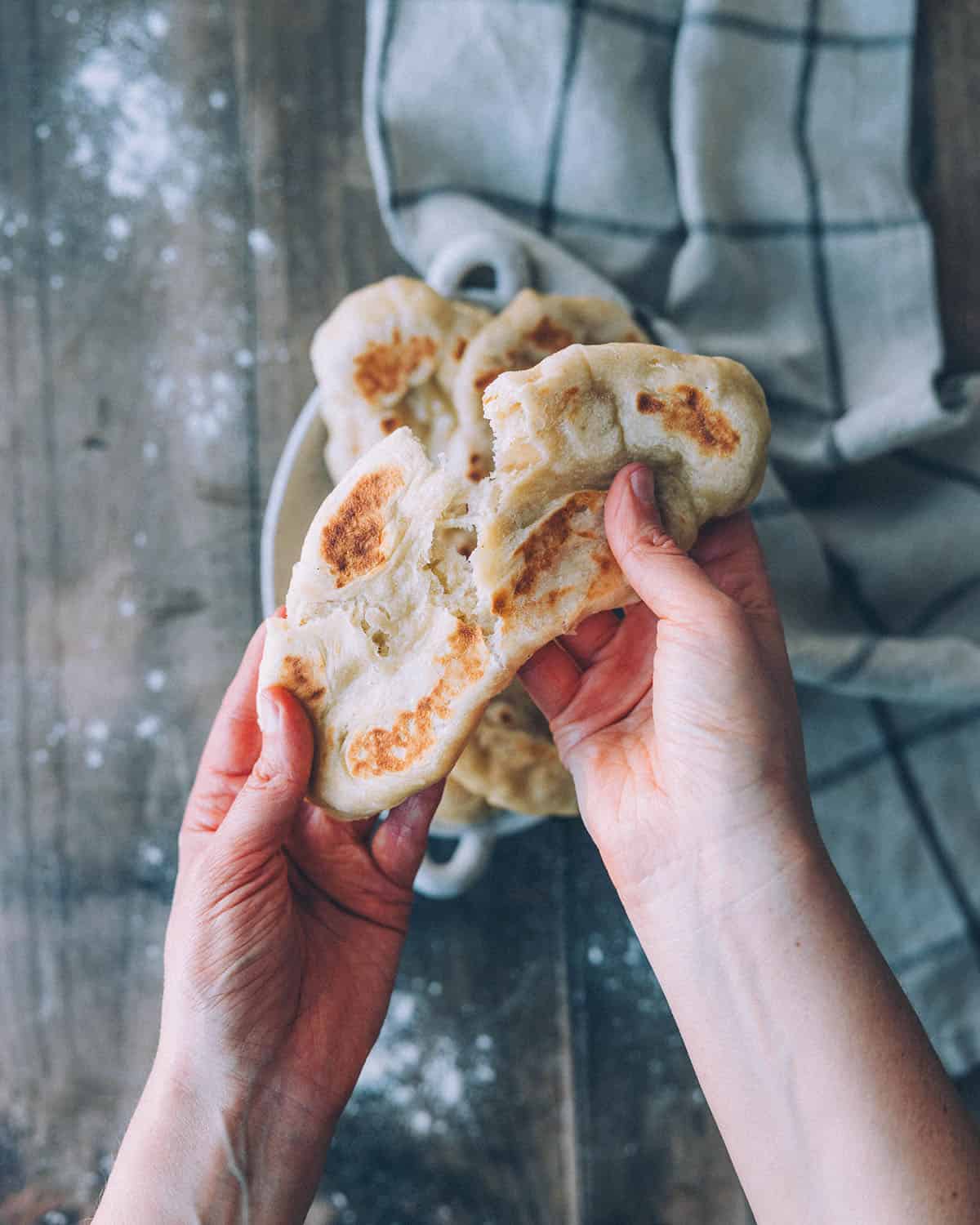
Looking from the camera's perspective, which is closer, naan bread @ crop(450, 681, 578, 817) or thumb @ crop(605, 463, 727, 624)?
thumb @ crop(605, 463, 727, 624)

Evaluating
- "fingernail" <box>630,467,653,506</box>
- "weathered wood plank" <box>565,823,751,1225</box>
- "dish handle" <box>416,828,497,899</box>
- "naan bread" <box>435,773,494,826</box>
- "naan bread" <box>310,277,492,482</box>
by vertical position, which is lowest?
"weathered wood plank" <box>565,823,751,1225</box>

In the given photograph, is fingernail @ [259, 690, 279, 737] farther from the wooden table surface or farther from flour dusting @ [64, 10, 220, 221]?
flour dusting @ [64, 10, 220, 221]

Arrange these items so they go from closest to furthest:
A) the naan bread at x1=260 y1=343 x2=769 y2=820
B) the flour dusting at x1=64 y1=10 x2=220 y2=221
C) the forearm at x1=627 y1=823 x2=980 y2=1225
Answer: the forearm at x1=627 y1=823 x2=980 y2=1225 < the naan bread at x1=260 y1=343 x2=769 y2=820 < the flour dusting at x1=64 y1=10 x2=220 y2=221

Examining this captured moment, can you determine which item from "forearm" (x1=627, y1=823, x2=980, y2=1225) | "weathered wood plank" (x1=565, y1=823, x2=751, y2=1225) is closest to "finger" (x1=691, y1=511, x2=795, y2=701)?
"forearm" (x1=627, y1=823, x2=980, y2=1225)

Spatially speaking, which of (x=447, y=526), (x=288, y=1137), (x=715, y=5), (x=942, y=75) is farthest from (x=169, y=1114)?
(x=942, y=75)

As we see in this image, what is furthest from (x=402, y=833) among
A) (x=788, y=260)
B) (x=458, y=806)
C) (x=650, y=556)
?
(x=788, y=260)

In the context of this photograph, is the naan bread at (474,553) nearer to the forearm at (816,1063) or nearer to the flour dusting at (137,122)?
the forearm at (816,1063)

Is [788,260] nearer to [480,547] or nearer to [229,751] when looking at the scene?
[480,547]
